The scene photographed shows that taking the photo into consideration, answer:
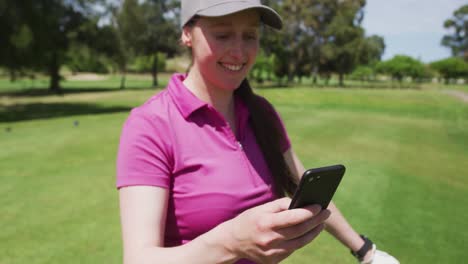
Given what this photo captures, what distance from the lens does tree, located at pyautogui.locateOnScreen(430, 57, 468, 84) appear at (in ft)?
290

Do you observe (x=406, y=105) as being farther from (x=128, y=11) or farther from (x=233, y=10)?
(x=128, y=11)

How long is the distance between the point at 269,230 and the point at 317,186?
235mm

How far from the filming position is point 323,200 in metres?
1.44

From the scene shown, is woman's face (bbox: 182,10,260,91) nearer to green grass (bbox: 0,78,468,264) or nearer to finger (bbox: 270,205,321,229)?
finger (bbox: 270,205,321,229)

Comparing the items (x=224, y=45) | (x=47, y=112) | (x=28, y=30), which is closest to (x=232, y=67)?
(x=224, y=45)

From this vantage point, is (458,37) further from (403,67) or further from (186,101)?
(186,101)

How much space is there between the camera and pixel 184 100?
A: 1734 millimetres

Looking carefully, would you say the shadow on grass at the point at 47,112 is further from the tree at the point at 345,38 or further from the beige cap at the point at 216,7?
the tree at the point at 345,38

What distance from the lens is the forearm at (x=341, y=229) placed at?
224cm

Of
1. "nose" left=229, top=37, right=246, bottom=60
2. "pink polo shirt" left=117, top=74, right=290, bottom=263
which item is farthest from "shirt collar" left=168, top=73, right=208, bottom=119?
"nose" left=229, top=37, right=246, bottom=60

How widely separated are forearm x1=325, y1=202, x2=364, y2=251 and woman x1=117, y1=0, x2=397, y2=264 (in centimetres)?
40

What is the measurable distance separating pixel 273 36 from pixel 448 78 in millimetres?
61059

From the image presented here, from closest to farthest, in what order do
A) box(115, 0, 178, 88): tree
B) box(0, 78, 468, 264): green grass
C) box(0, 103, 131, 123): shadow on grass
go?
box(0, 78, 468, 264): green grass
box(0, 103, 131, 123): shadow on grass
box(115, 0, 178, 88): tree

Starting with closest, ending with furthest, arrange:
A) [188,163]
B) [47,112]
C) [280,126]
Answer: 1. [188,163]
2. [280,126]
3. [47,112]
